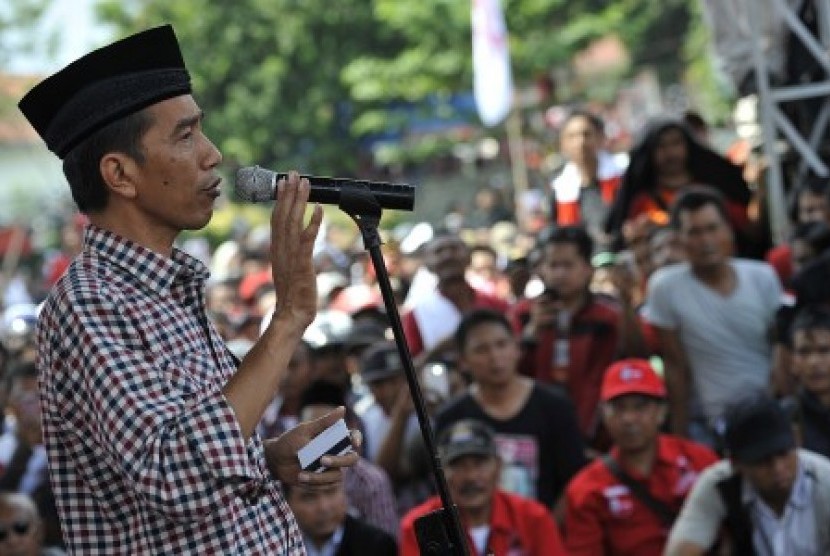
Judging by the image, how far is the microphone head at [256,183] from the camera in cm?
314

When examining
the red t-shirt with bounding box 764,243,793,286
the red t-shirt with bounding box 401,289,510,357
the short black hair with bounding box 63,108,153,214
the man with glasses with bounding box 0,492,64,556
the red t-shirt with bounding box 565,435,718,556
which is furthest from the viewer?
the red t-shirt with bounding box 401,289,510,357

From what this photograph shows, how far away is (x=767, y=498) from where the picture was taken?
250 inches

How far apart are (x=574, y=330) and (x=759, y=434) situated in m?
2.36

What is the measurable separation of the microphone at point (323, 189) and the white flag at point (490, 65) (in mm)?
14682

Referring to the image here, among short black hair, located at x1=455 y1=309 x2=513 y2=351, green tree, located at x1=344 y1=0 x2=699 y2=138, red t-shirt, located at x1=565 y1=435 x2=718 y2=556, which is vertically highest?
green tree, located at x1=344 y1=0 x2=699 y2=138

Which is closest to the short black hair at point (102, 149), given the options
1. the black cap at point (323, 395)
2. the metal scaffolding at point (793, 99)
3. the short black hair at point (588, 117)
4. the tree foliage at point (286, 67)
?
the black cap at point (323, 395)

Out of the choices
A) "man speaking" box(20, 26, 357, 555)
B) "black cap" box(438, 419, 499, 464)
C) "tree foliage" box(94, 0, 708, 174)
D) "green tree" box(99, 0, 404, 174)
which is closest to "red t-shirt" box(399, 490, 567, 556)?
"black cap" box(438, 419, 499, 464)

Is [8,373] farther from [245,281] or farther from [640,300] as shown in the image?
[245,281]

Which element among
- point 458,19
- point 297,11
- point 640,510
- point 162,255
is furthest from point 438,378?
point 297,11

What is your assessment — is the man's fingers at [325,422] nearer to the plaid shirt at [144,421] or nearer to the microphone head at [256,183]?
the plaid shirt at [144,421]

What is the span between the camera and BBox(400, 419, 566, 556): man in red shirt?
659cm

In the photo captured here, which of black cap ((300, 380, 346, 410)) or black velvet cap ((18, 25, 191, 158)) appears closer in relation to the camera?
black velvet cap ((18, 25, 191, 158))

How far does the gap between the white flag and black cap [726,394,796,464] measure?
1189cm

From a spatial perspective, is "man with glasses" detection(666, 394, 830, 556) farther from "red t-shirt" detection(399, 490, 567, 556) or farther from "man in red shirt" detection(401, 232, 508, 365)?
"man in red shirt" detection(401, 232, 508, 365)
